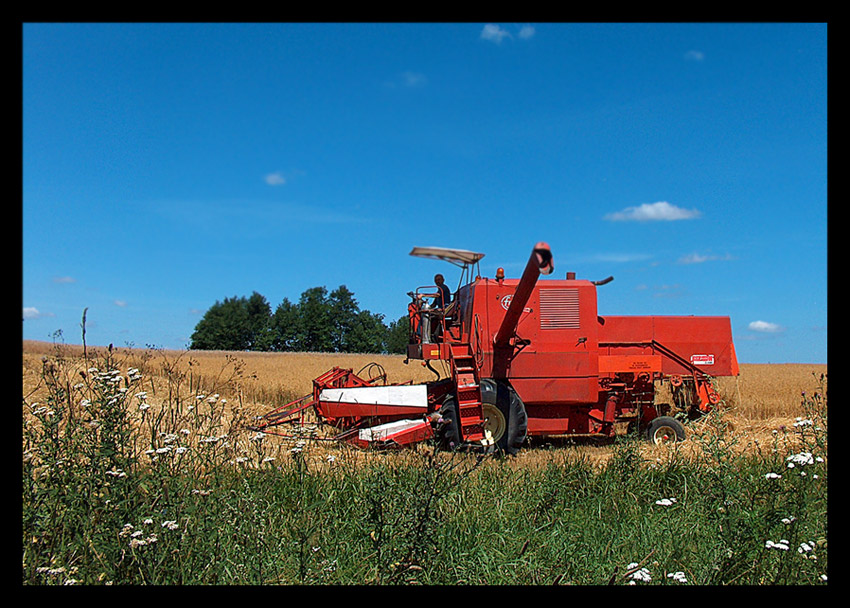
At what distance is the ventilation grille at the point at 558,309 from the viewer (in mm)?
11883

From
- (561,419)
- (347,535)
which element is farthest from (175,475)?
(561,419)

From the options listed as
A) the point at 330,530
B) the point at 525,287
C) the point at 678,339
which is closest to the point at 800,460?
the point at 330,530

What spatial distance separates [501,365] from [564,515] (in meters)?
5.83

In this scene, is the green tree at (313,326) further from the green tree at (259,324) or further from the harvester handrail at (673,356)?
the harvester handrail at (673,356)

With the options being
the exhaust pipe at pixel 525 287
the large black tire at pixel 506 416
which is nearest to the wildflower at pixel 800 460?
the exhaust pipe at pixel 525 287

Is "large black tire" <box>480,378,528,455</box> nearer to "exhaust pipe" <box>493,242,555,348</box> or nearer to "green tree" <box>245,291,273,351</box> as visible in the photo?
"exhaust pipe" <box>493,242,555,348</box>

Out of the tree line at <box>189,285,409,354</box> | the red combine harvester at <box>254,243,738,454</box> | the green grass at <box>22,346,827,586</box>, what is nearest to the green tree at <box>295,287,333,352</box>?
the tree line at <box>189,285,409,354</box>

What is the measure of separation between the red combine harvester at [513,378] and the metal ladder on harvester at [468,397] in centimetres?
2

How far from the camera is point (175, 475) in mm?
4562

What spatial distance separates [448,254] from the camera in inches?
410

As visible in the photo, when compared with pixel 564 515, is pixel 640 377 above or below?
above
